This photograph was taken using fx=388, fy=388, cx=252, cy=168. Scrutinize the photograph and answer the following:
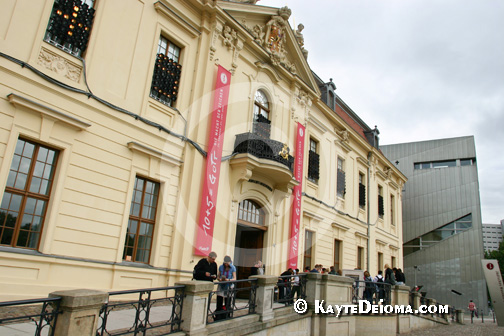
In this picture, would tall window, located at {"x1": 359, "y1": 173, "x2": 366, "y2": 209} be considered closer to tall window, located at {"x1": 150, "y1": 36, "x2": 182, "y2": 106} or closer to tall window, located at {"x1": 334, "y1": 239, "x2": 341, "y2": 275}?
tall window, located at {"x1": 334, "y1": 239, "x2": 341, "y2": 275}

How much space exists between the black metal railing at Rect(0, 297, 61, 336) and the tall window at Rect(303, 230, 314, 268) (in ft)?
38.8

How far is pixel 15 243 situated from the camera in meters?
8.16

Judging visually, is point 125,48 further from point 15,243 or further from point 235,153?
point 15,243

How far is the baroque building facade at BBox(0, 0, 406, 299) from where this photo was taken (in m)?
8.51

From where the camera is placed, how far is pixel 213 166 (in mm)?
12516

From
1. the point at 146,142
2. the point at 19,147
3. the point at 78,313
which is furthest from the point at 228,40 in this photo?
the point at 78,313

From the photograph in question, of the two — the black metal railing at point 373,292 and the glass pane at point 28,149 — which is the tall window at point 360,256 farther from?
the glass pane at point 28,149

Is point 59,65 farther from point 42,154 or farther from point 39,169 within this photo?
point 39,169

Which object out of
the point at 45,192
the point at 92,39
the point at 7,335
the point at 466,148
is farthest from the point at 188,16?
the point at 466,148

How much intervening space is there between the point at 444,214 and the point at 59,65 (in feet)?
118

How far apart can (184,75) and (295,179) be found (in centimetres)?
615

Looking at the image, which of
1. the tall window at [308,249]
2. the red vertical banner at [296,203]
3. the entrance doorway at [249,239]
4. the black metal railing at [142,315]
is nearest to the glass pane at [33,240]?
the black metal railing at [142,315]

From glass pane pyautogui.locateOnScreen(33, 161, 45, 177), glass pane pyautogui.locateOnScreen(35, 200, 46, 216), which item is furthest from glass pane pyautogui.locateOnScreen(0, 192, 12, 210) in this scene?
glass pane pyautogui.locateOnScreen(33, 161, 45, 177)

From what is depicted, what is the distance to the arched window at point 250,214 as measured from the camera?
14156mm
